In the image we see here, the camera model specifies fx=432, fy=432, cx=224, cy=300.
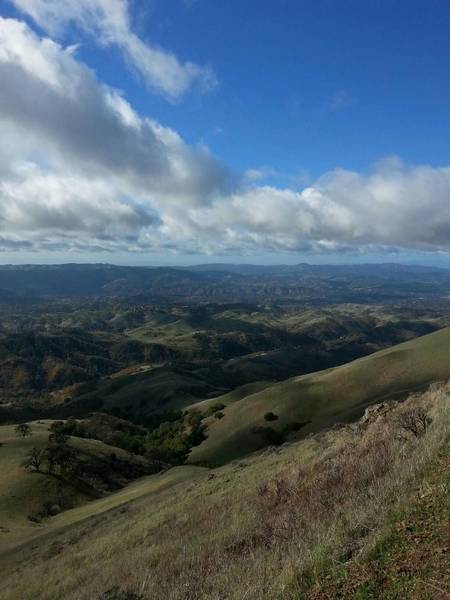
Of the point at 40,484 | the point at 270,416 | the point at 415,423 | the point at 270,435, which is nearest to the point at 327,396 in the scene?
the point at 270,416

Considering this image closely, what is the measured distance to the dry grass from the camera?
7480 mm

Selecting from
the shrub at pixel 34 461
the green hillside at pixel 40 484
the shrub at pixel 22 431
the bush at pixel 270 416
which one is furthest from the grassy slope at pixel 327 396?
the shrub at pixel 22 431

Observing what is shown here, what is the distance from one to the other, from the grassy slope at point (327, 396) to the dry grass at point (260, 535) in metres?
36.7

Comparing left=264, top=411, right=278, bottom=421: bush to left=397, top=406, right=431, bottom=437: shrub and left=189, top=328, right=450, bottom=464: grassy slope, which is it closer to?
left=189, top=328, right=450, bottom=464: grassy slope

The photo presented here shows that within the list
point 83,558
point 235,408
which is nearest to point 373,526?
point 83,558

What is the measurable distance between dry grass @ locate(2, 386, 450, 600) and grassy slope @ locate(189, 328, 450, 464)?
3668 cm

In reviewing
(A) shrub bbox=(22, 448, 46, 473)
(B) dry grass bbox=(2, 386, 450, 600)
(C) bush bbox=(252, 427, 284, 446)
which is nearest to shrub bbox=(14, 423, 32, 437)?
(A) shrub bbox=(22, 448, 46, 473)

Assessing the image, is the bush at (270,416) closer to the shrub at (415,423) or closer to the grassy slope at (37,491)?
the grassy slope at (37,491)

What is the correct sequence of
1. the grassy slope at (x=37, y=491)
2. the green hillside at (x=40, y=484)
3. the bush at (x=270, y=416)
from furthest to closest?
Answer: the bush at (x=270, y=416) → the green hillside at (x=40, y=484) → the grassy slope at (x=37, y=491)

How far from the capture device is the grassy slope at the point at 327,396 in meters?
57.8

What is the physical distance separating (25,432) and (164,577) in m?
65.5

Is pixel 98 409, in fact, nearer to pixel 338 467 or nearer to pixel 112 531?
pixel 112 531

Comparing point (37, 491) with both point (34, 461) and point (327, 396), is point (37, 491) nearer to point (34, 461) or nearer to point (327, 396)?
point (34, 461)

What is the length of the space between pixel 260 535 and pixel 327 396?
187 ft
